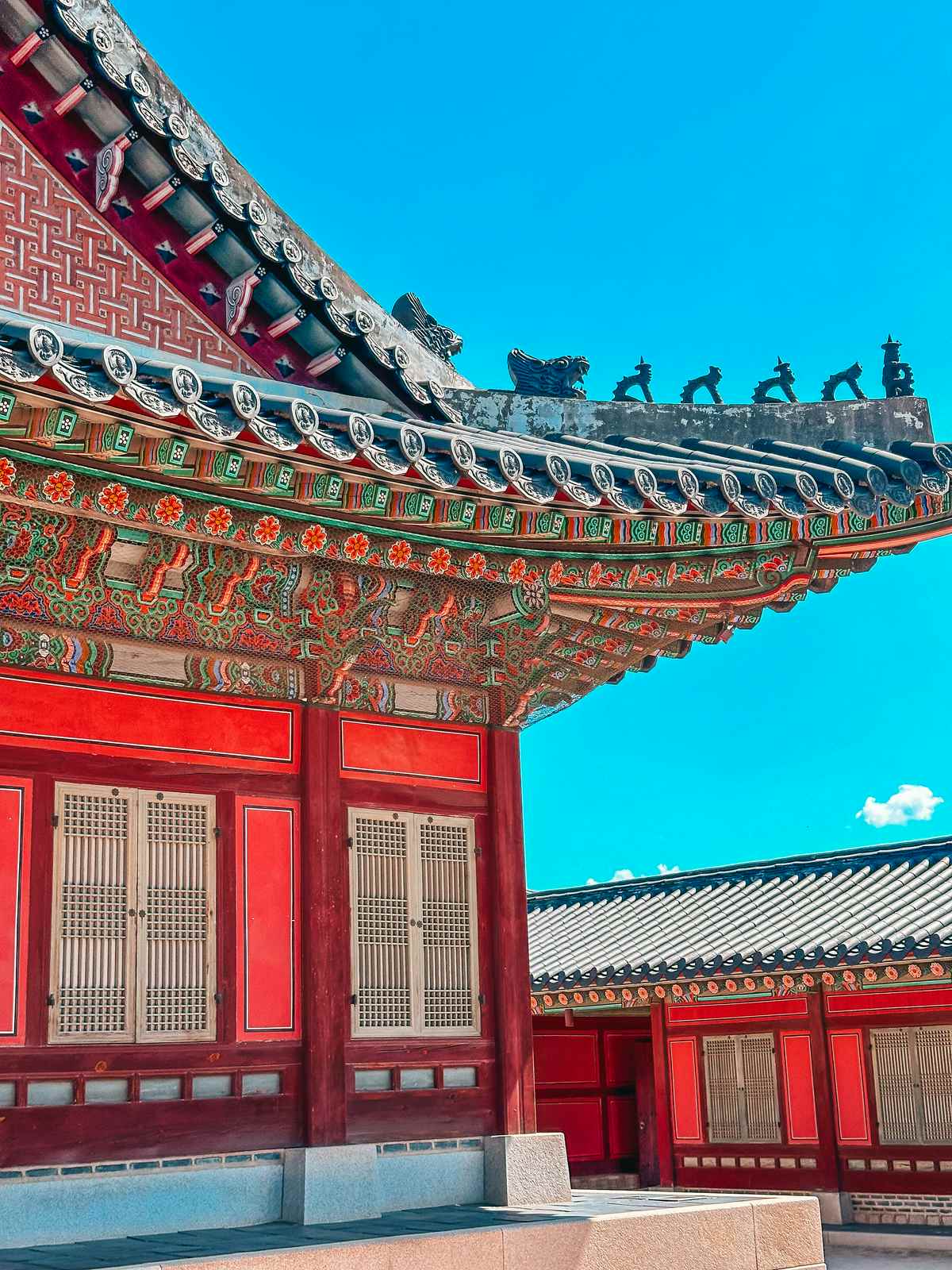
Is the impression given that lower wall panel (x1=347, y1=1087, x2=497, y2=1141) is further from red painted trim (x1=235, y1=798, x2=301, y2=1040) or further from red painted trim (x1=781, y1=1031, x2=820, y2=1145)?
red painted trim (x1=781, y1=1031, x2=820, y2=1145)

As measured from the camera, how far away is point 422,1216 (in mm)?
8945

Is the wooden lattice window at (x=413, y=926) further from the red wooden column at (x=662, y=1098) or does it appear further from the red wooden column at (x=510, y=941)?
the red wooden column at (x=662, y=1098)

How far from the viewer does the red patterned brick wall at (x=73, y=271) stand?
8859mm

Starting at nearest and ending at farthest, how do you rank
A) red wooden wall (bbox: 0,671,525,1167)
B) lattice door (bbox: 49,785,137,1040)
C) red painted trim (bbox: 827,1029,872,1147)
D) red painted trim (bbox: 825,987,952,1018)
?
1. red wooden wall (bbox: 0,671,525,1167)
2. lattice door (bbox: 49,785,137,1040)
3. red painted trim (bbox: 825,987,952,1018)
4. red painted trim (bbox: 827,1029,872,1147)

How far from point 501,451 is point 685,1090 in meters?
16.6

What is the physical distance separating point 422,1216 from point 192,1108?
160 cm

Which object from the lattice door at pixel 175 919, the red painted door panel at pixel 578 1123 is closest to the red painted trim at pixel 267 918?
the lattice door at pixel 175 919

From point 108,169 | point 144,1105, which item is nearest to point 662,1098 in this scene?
point 144,1105

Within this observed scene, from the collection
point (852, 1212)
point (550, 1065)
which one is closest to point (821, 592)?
point (852, 1212)

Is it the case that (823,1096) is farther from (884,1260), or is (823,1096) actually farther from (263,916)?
(263,916)

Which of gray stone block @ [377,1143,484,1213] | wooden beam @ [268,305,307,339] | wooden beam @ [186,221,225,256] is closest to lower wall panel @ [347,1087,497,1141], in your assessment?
gray stone block @ [377,1143,484,1213]

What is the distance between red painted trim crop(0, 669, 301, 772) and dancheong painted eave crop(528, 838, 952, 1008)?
11259 millimetres

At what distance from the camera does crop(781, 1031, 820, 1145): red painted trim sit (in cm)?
2048

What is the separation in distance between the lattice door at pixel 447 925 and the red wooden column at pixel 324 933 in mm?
643
